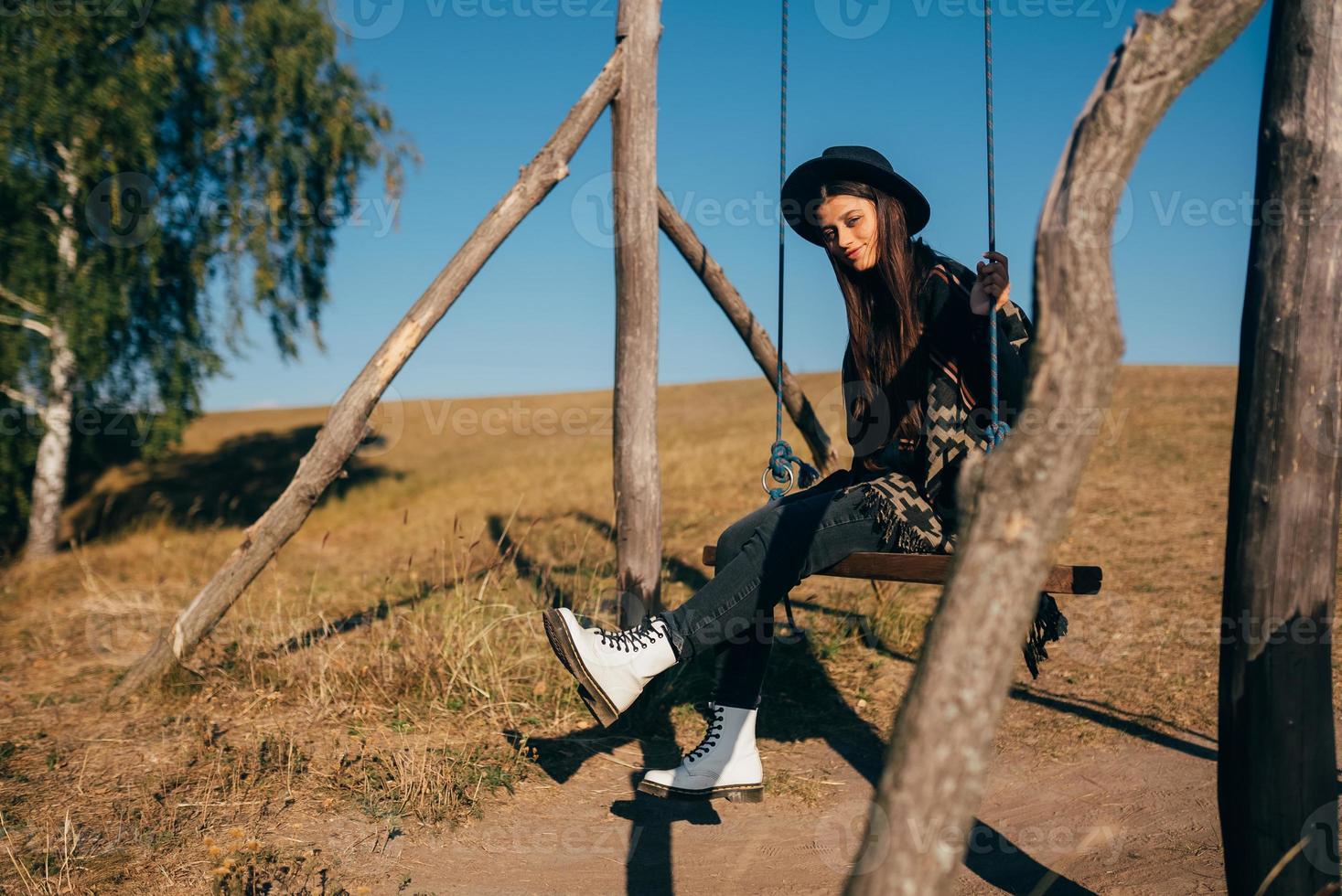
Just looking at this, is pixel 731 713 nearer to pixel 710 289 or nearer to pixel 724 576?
pixel 724 576

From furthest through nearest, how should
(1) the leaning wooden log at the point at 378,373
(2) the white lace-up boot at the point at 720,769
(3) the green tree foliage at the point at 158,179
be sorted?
(3) the green tree foliage at the point at 158,179 → (1) the leaning wooden log at the point at 378,373 → (2) the white lace-up boot at the point at 720,769

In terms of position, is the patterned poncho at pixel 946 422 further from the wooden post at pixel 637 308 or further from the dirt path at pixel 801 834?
the wooden post at pixel 637 308

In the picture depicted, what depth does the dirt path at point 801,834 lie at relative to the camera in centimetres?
287

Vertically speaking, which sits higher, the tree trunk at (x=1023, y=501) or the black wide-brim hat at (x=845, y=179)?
the black wide-brim hat at (x=845, y=179)

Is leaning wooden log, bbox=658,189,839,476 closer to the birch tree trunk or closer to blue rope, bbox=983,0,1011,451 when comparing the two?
blue rope, bbox=983,0,1011,451

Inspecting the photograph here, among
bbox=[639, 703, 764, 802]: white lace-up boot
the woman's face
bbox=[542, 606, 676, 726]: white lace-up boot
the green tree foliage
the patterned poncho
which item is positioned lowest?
bbox=[639, 703, 764, 802]: white lace-up boot

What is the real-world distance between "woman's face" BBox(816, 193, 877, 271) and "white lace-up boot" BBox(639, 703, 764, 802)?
1618 mm

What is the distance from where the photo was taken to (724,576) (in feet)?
9.78

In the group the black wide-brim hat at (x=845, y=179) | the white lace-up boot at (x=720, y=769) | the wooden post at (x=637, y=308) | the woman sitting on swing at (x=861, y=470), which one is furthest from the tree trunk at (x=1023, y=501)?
the wooden post at (x=637, y=308)

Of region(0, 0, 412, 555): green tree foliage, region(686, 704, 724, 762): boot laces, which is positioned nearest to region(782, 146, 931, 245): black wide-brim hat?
region(686, 704, 724, 762): boot laces

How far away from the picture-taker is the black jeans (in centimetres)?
295

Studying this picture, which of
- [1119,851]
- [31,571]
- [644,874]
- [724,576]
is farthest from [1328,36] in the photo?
[31,571]

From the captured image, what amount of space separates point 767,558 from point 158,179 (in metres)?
12.0

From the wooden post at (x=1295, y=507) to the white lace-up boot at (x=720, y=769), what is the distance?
1449 millimetres
